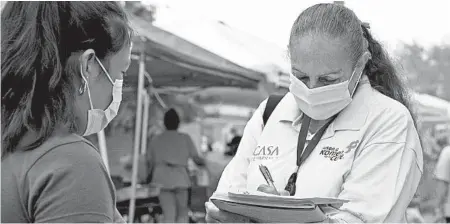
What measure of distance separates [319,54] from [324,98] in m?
0.16

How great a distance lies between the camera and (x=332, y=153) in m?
2.02

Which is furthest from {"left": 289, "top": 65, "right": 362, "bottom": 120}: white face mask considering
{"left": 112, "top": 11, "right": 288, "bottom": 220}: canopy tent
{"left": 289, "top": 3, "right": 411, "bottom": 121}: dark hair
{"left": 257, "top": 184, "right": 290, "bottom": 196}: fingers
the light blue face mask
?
{"left": 112, "top": 11, "right": 288, "bottom": 220}: canopy tent

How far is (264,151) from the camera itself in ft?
7.12

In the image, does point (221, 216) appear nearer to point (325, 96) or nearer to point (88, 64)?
point (325, 96)

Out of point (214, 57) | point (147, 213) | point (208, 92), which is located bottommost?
point (147, 213)

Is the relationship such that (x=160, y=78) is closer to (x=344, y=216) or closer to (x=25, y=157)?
(x=344, y=216)

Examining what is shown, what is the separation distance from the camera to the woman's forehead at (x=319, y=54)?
209 cm

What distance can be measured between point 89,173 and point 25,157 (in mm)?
131

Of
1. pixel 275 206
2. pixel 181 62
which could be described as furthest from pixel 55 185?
pixel 181 62

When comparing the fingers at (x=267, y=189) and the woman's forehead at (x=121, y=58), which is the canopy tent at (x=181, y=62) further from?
the woman's forehead at (x=121, y=58)

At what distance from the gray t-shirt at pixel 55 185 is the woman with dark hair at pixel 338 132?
0.83 metres

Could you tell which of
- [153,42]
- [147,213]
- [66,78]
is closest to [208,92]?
[147,213]

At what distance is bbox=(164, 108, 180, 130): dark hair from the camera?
7734 millimetres

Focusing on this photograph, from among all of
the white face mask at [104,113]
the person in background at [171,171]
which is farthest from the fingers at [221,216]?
the person in background at [171,171]
